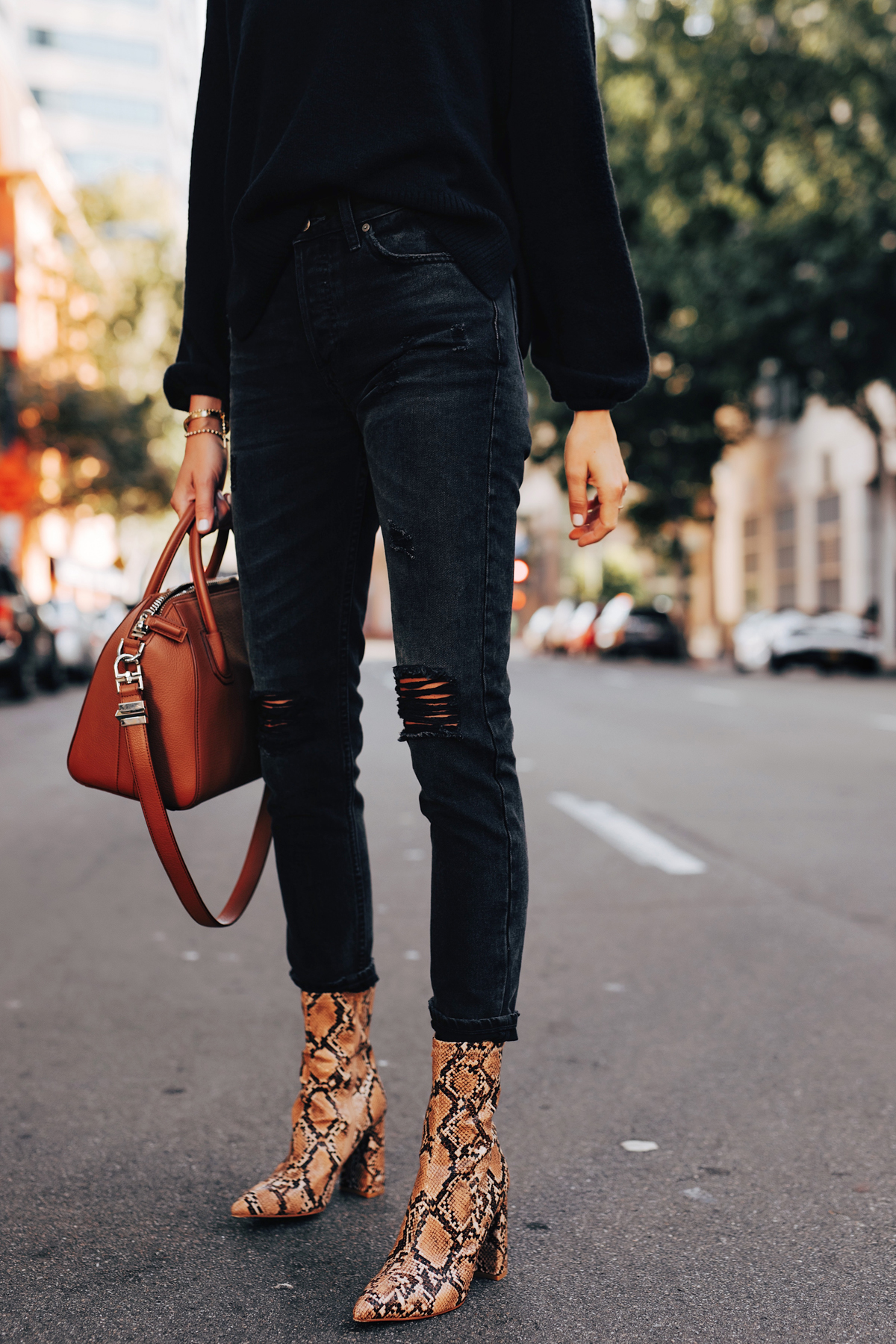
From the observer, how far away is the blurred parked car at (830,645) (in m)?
23.2

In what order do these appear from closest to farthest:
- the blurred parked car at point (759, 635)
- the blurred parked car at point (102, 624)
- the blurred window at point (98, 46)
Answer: the blurred parked car at point (102, 624) → the blurred parked car at point (759, 635) → the blurred window at point (98, 46)

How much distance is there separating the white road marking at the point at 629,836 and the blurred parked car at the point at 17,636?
10211 mm

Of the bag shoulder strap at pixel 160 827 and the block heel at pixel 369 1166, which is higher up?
the bag shoulder strap at pixel 160 827

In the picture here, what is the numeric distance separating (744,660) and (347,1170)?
25.0 m

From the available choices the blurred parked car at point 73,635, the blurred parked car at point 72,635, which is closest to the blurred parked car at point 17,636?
the blurred parked car at point 73,635

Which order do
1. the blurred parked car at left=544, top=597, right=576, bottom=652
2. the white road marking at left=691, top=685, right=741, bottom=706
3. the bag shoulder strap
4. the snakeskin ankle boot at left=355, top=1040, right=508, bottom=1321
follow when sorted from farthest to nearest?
1. the blurred parked car at left=544, top=597, right=576, bottom=652
2. the white road marking at left=691, top=685, right=741, bottom=706
3. the bag shoulder strap
4. the snakeskin ankle boot at left=355, top=1040, right=508, bottom=1321

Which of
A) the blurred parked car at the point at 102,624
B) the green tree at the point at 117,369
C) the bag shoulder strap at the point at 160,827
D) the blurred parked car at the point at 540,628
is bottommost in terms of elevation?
the blurred parked car at the point at 540,628

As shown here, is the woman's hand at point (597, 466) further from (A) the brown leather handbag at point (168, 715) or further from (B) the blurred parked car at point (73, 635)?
(B) the blurred parked car at point (73, 635)

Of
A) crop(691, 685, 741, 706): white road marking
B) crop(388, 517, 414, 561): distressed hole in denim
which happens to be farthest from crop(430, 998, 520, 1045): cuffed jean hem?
crop(691, 685, 741, 706): white road marking

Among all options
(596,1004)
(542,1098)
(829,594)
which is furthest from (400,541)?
(829,594)

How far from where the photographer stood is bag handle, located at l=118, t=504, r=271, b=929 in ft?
6.48

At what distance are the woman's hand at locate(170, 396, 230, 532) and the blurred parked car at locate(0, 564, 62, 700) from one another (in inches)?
556

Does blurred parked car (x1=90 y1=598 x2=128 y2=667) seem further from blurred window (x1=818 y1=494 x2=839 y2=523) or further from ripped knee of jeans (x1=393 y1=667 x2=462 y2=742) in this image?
ripped knee of jeans (x1=393 y1=667 x2=462 y2=742)

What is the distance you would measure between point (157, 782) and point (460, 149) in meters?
0.92
